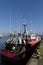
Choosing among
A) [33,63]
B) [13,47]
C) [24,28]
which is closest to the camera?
[33,63]

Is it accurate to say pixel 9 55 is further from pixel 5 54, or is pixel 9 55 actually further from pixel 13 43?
pixel 13 43

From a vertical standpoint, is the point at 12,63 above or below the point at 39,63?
below

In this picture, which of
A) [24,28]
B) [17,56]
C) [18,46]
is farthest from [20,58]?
[24,28]

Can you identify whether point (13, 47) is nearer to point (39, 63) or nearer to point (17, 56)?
point (17, 56)

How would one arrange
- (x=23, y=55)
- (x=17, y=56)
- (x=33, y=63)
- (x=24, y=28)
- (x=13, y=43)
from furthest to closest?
(x=24, y=28)
(x=13, y=43)
(x=23, y=55)
(x=17, y=56)
(x=33, y=63)

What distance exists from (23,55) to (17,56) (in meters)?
1.74

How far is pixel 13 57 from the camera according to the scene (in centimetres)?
2148

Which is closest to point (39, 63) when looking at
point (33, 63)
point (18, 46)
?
point (33, 63)

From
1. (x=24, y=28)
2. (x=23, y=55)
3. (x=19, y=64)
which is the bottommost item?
(x=19, y=64)

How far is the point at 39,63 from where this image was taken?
43.3ft

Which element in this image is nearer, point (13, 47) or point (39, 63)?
point (39, 63)

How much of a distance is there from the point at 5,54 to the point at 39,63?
1143cm

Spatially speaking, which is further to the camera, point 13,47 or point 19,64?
point 13,47

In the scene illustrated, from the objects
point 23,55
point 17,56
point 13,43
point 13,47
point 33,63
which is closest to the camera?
point 33,63
